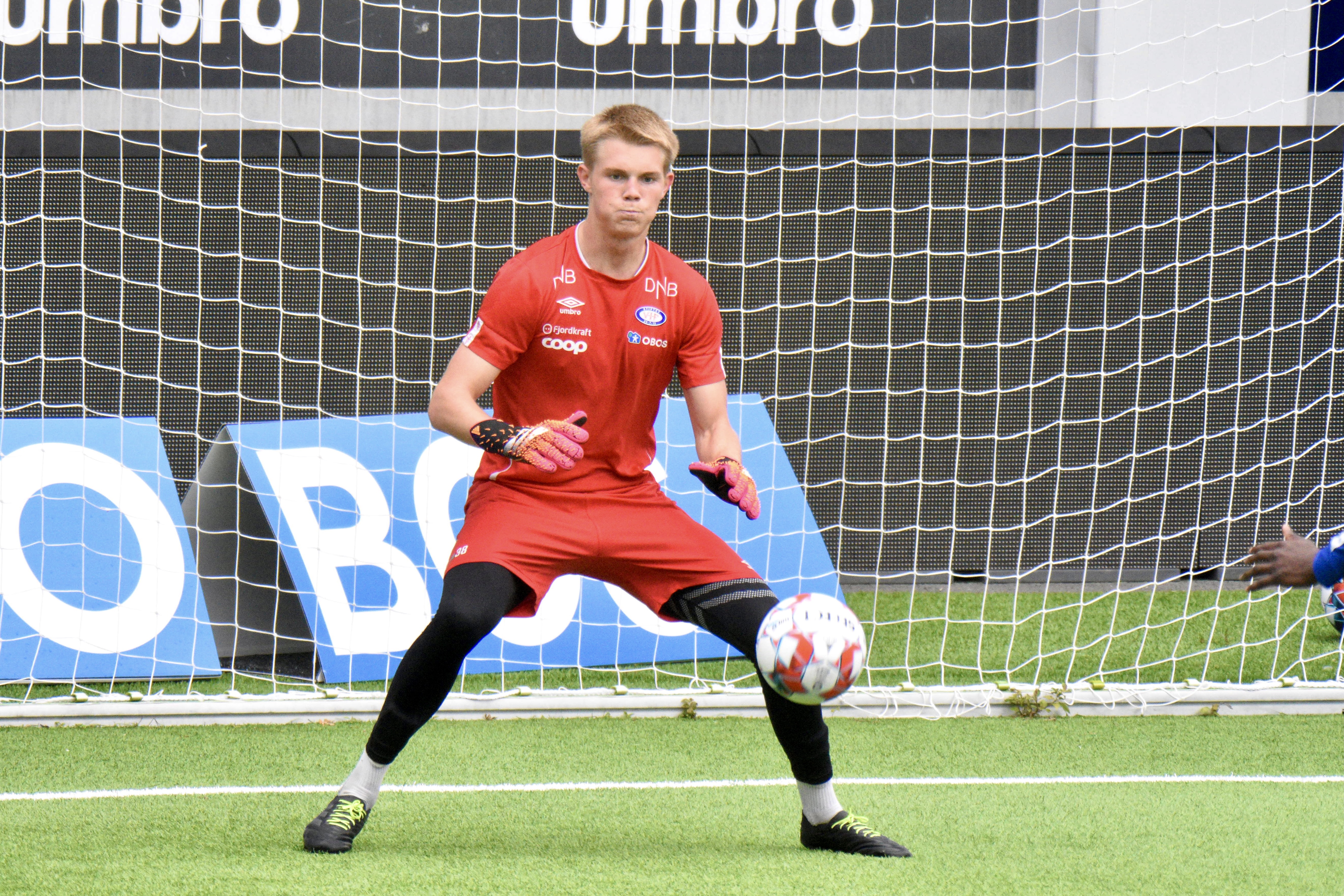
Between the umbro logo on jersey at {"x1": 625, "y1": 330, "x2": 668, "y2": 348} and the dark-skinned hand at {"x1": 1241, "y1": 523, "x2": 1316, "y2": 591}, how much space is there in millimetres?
1434

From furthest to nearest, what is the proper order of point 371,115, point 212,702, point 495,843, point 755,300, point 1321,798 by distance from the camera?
point 371,115, point 755,300, point 212,702, point 1321,798, point 495,843

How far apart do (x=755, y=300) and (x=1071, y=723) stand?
2515 mm

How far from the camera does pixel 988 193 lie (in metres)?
6.21

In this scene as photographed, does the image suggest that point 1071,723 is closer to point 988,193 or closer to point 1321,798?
point 1321,798

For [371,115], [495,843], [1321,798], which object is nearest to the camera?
[495,843]

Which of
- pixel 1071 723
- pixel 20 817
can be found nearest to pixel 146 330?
pixel 20 817

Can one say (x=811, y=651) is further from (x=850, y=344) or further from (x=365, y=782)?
(x=850, y=344)

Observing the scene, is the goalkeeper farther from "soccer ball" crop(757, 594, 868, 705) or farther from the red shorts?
"soccer ball" crop(757, 594, 868, 705)

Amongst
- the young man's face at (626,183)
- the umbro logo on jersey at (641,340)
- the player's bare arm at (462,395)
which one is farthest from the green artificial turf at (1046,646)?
the young man's face at (626,183)

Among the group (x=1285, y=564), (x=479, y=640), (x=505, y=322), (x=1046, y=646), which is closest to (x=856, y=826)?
(x=479, y=640)

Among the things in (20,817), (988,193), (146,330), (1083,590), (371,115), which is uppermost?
(371,115)

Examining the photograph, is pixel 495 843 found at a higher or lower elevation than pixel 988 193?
lower

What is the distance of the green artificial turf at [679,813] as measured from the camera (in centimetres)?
293

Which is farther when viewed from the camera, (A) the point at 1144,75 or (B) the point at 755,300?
(A) the point at 1144,75
